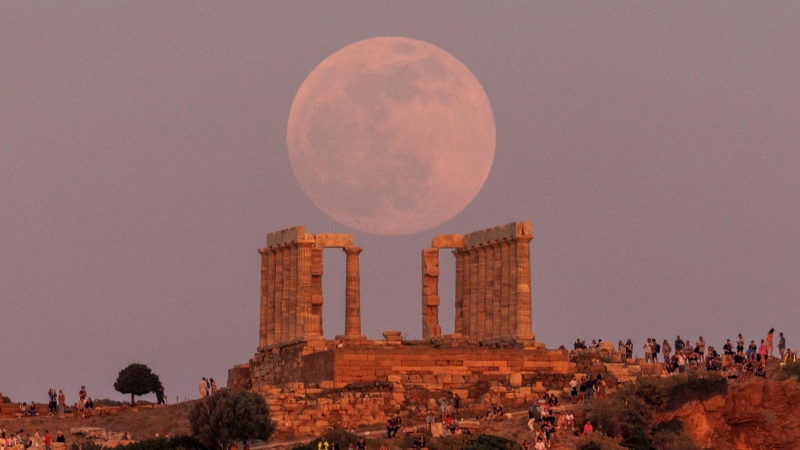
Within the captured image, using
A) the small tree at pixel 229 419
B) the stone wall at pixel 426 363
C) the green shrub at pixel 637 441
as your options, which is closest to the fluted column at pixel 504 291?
the stone wall at pixel 426 363

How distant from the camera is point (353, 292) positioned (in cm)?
10231

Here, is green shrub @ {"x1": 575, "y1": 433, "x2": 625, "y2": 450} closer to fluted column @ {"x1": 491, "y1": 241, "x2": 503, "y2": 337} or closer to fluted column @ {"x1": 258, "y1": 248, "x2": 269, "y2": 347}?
fluted column @ {"x1": 491, "y1": 241, "x2": 503, "y2": 337}

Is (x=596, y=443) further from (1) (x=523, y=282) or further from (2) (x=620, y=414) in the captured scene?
(1) (x=523, y=282)

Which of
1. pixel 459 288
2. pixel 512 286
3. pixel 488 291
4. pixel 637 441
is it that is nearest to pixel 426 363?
pixel 512 286

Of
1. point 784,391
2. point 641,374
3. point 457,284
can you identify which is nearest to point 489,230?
point 457,284

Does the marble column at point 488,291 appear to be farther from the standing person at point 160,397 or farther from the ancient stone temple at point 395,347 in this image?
the standing person at point 160,397

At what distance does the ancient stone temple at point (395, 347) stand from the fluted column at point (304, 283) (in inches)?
1.6

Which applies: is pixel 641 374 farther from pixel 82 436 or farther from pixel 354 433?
pixel 82 436

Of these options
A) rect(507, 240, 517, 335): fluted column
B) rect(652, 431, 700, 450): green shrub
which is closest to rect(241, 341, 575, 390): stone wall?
rect(507, 240, 517, 335): fluted column

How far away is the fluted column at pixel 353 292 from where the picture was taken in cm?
10200

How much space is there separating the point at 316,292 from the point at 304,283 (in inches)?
32.9

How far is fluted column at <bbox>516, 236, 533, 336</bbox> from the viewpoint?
99438mm

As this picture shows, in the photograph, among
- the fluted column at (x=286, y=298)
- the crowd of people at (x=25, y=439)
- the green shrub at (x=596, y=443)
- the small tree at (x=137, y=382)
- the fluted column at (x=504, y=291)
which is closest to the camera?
the green shrub at (x=596, y=443)

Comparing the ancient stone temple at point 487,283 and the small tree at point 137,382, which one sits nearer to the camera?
the ancient stone temple at point 487,283
